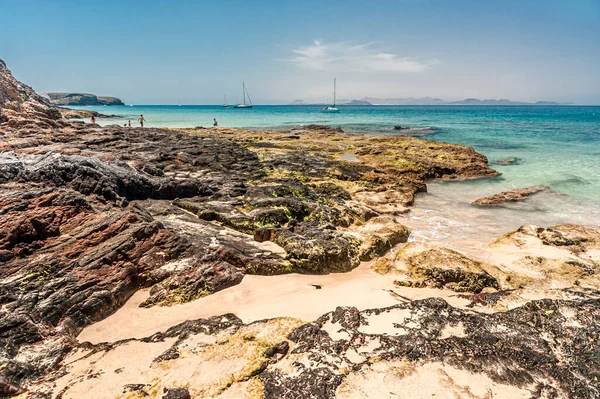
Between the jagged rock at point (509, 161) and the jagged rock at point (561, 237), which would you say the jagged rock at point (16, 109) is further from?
the jagged rock at point (509, 161)

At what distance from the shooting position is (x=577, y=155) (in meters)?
32.7

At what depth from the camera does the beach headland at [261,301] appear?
15.3 feet

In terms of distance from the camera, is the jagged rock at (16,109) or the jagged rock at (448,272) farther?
the jagged rock at (16,109)

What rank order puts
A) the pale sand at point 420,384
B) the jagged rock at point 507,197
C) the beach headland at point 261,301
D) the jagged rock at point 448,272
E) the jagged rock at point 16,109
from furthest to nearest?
the jagged rock at point 16,109 < the jagged rock at point 507,197 < the jagged rock at point 448,272 < the beach headland at point 261,301 < the pale sand at point 420,384

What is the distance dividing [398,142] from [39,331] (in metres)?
32.9

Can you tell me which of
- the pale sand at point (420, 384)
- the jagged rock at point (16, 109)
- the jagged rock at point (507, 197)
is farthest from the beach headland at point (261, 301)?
the jagged rock at point (16, 109)

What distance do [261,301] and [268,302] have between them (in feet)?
0.55

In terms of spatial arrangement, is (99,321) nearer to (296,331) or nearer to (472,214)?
(296,331)

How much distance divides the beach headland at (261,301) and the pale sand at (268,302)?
4 cm

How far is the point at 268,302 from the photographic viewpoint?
7.02 m

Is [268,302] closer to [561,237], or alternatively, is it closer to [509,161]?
[561,237]

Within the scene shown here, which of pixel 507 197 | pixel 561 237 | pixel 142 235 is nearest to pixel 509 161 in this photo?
pixel 507 197

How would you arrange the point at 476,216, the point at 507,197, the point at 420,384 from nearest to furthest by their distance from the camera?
the point at 420,384 < the point at 476,216 < the point at 507,197

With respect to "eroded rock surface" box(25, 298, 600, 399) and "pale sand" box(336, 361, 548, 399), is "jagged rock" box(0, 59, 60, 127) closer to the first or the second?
"eroded rock surface" box(25, 298, 600, 399)
